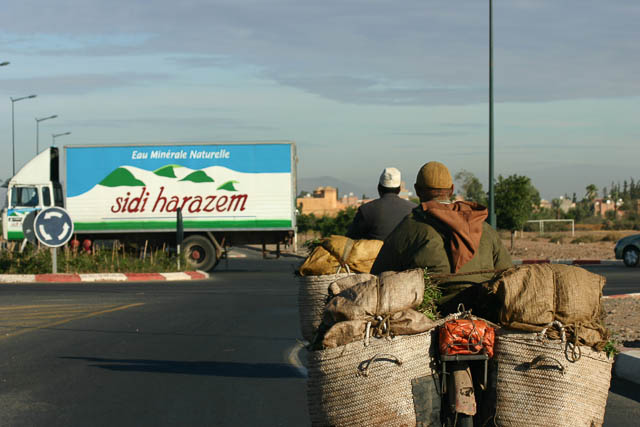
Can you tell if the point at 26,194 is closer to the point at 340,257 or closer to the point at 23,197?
the point at 23,197

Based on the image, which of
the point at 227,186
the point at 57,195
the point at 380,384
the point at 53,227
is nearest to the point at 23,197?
the point at 57,195

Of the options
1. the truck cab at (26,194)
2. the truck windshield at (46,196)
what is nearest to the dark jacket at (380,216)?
the truck cab at (26,194)

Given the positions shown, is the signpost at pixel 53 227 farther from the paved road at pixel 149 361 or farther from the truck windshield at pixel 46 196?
the truck windshield at pixel 46 196

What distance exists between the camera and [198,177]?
27.5 m

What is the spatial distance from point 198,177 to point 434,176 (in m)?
22.8

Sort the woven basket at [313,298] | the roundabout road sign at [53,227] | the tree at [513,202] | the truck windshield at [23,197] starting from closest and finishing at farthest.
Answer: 1. the woven basket at [313,298]
2. the roundabout road sign at [53,227]
3. the truck windshield at [23,197]
4. the tree at [513,202]

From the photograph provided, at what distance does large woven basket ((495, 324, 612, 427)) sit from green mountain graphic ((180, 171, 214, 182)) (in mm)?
23704

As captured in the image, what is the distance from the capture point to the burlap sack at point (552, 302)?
13.6ft

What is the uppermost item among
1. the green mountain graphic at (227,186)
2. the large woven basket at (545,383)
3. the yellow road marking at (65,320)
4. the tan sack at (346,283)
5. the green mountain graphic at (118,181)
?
the green mountain graphic at (118,181)

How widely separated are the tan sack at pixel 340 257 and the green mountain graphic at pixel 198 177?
20.8 meters

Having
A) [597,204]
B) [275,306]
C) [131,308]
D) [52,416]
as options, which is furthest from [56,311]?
[597,204]

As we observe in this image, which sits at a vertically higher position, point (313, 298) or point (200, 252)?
point (313, 298)

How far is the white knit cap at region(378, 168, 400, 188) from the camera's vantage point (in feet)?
24.5

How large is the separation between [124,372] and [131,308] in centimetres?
674
